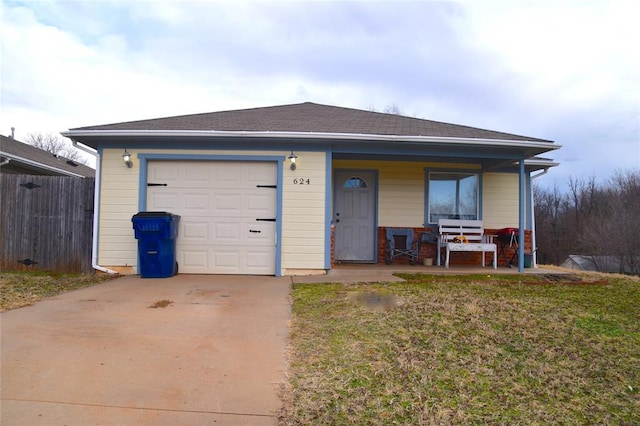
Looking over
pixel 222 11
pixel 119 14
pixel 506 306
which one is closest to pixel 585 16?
pixel 506 306

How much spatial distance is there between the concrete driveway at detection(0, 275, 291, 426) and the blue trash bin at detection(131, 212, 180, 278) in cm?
142

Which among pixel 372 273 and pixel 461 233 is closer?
pixel 372 273

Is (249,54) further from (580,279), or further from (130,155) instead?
(580,279)

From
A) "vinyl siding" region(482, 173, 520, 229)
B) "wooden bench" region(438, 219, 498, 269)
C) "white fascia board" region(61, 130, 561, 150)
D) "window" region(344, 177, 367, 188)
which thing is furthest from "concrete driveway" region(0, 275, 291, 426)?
"vinyl siding" region(482, 173, 520, 229)

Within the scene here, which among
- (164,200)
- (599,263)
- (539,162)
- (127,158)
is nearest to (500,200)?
(539,162)

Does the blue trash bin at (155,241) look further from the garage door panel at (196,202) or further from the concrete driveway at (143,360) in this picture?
the concrete driveway at (143,360)

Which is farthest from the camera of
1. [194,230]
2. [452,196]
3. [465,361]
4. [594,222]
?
[594,222]

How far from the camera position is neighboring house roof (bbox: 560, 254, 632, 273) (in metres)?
29.7

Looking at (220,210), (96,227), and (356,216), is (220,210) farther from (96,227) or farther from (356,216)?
(356,216)

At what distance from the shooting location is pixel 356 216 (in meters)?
9.41

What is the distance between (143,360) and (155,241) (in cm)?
403

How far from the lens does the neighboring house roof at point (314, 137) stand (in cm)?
736

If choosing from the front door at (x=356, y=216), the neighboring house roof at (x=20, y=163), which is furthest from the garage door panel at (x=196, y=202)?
the neighboring house roof at (x=20, y=163)

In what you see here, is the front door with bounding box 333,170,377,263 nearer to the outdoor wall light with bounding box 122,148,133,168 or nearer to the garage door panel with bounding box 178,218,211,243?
the garage door panel with bounding box 178,218,211,243
